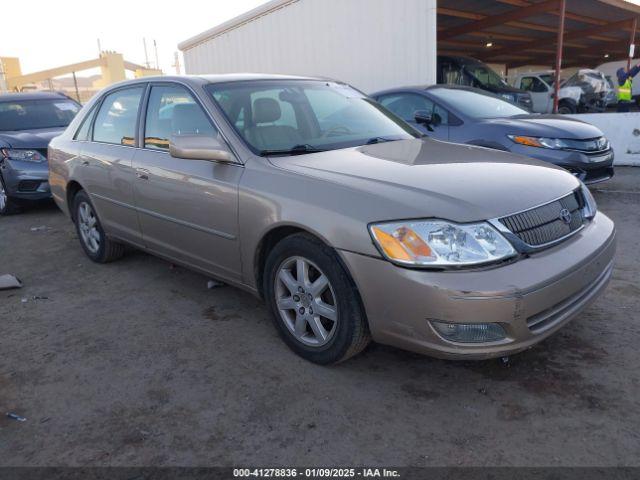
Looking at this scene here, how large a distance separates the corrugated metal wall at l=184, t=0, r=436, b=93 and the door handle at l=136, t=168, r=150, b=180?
672 centimetres

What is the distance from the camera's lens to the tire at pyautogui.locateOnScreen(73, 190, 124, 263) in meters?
4.68

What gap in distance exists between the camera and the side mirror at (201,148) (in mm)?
3041

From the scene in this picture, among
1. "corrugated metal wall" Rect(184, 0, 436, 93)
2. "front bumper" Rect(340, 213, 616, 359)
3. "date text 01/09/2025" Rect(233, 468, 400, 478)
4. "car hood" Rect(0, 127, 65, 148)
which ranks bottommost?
"date text 01/09/2025" Rect(233, 468, 400, 478)

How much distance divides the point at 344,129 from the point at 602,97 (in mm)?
16808

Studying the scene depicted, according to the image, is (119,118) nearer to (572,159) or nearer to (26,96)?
(572,159)

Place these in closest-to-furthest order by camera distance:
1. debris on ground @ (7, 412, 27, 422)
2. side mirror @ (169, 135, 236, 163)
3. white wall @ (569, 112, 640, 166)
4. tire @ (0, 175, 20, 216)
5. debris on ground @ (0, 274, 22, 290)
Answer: debris on ground @ (7, 412, 27, 422), side mirror @ (169, 135, 236, 163), debris on ground @ (0, 274, 22, 290), tire @ (0, 175, 20, 216), white wall @ (569, 112, 640, 166)

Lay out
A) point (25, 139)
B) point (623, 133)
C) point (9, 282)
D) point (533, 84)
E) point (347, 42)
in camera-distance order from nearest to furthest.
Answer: point (9, 282) < point (25, 139) < point (623, 133) < point (347, 42) < point (533, 84)

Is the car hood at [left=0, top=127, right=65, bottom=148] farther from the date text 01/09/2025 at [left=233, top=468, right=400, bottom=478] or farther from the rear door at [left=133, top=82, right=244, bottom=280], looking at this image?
the date text 01/09/2025 at [left=233, top=468, right=400, bottom=478]

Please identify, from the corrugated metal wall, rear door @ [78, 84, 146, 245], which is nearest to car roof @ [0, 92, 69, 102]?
rear door @ [78, 84, 146, 245]

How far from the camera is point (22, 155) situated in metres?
6.88

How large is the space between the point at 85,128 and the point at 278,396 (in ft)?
11.2

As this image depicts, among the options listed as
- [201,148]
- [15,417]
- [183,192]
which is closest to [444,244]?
[201,148]

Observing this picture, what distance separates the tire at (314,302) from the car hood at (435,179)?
337 millimetres

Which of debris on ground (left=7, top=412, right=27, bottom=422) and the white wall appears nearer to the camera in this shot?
debris on ground (left=7, top=412, right=27, bottom=422)
